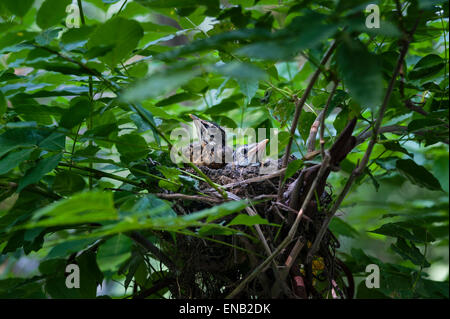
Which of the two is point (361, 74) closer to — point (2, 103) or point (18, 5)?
point (18, 5)

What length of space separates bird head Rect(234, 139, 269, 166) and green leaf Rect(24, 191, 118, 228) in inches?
28.1

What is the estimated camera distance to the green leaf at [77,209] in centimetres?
42

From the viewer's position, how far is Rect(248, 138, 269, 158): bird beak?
116 centimetres

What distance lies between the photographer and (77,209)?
45cm

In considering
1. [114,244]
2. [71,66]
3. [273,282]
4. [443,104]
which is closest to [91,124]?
[71,66]

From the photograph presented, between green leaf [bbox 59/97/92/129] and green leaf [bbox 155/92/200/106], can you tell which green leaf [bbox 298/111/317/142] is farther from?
green leaf [bbox 59/97/92/129]

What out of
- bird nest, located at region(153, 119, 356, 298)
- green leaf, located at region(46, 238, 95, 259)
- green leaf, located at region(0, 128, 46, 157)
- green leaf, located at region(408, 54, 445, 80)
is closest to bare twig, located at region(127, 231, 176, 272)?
bird nest, located at region(153, 119, 356, 298)

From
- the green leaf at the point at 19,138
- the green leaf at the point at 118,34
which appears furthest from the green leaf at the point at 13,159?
the green leaf at the point at 118,34

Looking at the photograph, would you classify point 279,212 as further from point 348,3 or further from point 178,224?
point 348,3

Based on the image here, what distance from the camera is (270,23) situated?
1.93 ft

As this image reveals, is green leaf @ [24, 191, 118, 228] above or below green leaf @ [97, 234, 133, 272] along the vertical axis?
above

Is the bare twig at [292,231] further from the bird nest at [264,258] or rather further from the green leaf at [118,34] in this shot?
the green leaf at [118,34]

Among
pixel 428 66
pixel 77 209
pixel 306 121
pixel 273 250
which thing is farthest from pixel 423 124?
pixel 77 209
